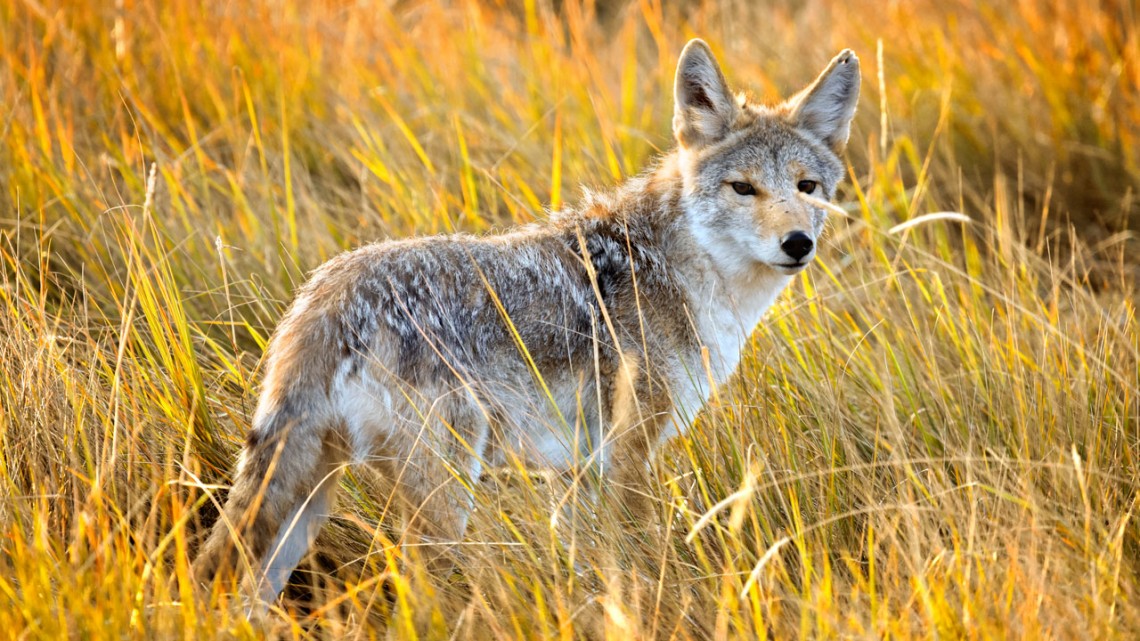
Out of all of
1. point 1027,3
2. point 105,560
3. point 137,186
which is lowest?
point 105,560

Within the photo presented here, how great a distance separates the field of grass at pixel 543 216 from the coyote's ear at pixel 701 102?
2.53ft

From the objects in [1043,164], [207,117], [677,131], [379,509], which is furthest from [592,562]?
[1043,164]

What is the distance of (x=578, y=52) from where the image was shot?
24.9 feet

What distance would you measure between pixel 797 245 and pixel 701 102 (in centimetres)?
93

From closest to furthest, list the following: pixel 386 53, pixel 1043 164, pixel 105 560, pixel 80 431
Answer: pixel 105 560, pixel 80 431, pixel 1043 164, pixel 386 53

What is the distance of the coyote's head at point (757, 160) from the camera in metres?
4.26

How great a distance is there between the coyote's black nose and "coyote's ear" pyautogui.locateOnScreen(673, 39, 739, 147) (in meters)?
0.73

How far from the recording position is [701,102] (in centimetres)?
471

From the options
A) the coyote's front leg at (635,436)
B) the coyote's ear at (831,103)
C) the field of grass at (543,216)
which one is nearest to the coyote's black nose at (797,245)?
the field of grass at (543,216)

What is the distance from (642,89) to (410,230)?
2967mm

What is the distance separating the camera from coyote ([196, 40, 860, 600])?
10.6ft

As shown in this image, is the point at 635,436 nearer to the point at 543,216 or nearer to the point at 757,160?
the point at 757,160

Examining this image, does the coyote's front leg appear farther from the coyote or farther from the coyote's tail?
the coyote's tail

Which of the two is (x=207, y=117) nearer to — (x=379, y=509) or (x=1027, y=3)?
(x=379, y=509)
